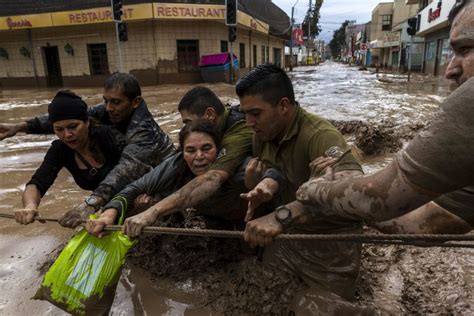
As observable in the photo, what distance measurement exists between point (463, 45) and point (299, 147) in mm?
1100

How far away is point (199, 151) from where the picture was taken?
2.68m

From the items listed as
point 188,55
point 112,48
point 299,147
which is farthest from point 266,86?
point 112,48

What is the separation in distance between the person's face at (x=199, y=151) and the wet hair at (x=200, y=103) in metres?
0.39

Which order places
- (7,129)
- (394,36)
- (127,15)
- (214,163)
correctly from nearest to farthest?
(214,163), (7,129), (127,15), (394,36)

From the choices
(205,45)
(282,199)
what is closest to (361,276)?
(282,199)

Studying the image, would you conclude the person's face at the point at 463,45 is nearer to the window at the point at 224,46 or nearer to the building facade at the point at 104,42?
the building facade at the point at 104,42

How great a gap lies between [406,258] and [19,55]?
A: 21.8m

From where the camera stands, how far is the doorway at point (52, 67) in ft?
64.7

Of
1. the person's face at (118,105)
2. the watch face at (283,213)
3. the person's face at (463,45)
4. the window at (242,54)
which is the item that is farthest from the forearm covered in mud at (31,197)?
the window at (242,54)

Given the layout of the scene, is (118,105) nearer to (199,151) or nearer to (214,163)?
(199,151)

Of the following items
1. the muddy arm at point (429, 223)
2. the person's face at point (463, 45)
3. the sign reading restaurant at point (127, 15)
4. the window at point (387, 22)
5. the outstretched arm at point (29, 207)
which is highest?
the window at point (387, 22)

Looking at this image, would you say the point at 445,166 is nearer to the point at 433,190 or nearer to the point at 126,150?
the point at 433,190

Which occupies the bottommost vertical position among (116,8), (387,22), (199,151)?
(199,151)

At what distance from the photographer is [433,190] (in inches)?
49.1
